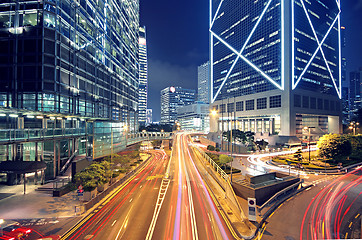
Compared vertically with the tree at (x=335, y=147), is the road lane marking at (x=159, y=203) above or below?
below

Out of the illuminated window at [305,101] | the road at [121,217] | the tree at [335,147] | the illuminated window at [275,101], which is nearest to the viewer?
the road at [121,217]

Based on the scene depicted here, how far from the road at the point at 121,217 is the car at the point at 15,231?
3.51 meters

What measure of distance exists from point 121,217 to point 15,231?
9026mm

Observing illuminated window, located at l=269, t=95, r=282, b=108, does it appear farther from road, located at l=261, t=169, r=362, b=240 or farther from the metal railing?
the metal railing

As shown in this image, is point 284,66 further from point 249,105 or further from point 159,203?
point 159,203

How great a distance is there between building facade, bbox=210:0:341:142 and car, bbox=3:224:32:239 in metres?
77.6

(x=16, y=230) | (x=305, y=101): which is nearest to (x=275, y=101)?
(x=305, y=101)

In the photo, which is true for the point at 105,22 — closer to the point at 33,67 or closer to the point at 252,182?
the point at 33,67

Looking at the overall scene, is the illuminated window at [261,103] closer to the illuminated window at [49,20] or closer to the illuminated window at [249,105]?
the illuminated window at [249,105]

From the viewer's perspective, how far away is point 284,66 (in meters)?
89.6

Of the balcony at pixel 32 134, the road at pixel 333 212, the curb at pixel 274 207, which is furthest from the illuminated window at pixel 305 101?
the balcony at pixel 32 134

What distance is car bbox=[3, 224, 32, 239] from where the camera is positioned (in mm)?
15249

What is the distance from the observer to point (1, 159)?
1277 inches

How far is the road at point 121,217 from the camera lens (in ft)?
53.5
